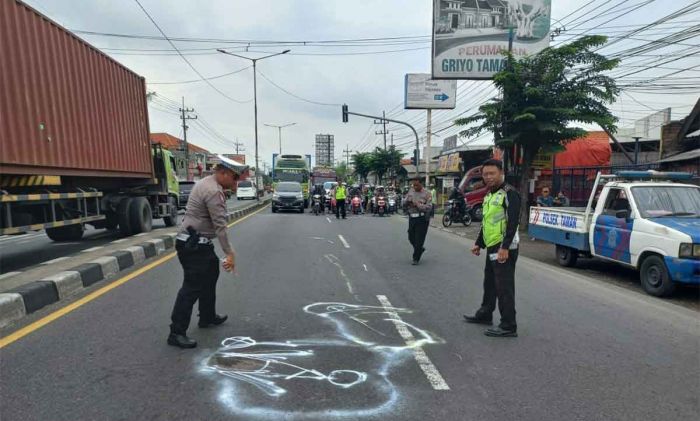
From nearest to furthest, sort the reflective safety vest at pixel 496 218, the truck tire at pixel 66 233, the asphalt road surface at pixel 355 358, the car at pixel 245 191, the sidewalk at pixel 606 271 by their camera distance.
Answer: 1. the asphalt road surface at pixel 355 358
2. the reflective safety vest at pixel 496 218
3. the sidewalk at pixel 606 271
4. the truck tire at pixel 66 233
5. the car at pixel 245 191

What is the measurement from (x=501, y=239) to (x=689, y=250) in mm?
3394

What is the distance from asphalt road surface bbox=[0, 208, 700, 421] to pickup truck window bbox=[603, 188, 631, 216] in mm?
1619

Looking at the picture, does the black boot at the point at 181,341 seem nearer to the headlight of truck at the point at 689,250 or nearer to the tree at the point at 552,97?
the headlight of truck at the point at 689,250

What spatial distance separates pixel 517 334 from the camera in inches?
198

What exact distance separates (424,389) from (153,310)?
354cm

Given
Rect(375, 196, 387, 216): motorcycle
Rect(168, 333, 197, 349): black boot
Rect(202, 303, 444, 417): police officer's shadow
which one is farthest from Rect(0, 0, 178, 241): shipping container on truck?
Rect(375, 196, 387, 216): motorcycle

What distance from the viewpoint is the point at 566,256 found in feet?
32.3

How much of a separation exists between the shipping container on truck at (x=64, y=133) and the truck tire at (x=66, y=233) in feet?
0.09

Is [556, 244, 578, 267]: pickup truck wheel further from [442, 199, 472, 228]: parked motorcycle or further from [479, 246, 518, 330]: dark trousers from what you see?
[442, 199, 472, 228]: parked motorcycle

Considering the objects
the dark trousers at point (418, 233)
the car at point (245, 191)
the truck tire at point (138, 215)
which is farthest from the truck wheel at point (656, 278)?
the car at point (245, 191)

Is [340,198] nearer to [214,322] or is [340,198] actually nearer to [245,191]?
[214,322]

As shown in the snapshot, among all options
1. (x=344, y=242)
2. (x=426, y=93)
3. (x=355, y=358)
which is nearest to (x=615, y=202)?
(x=355, y=358)

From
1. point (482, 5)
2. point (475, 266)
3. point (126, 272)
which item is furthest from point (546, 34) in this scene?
point (126, 272)

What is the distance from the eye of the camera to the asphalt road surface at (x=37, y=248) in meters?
9.48
